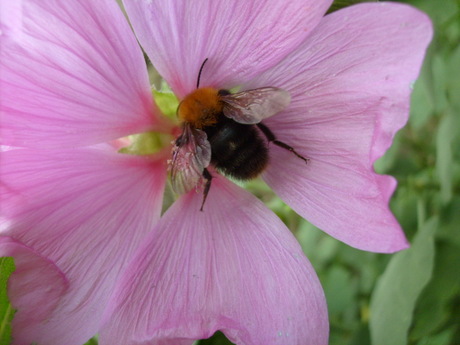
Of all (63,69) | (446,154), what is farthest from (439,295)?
(63,69)

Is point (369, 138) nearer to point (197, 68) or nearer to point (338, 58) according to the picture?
point (338, 58)

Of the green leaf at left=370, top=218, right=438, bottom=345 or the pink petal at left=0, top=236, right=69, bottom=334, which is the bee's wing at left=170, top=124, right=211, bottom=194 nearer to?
the pink petal at left=0, top=236, right=69, bottom=334

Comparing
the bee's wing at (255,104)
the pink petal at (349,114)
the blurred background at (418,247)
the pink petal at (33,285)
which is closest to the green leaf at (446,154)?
the blurred background at (418,247)

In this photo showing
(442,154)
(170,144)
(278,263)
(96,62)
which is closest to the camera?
(96,62)

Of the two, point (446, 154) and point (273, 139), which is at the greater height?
point (273, 139)

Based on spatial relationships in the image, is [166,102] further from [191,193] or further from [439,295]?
[439,295]

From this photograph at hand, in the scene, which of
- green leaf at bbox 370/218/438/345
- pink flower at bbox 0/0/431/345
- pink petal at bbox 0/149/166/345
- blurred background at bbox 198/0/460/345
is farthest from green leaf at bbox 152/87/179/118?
green leaf at bbox 370/218/438/345

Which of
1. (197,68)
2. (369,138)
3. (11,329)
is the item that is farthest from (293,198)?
(11,329)
